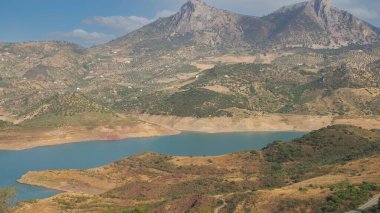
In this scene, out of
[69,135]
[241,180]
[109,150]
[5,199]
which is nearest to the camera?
[5,199]

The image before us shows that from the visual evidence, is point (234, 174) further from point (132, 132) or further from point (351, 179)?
point (132, 132)

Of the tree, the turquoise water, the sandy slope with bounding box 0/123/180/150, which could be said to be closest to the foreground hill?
the tree

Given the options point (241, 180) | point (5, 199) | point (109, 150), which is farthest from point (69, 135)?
point (5, 199)

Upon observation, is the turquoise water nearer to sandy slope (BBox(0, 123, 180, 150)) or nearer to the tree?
sandy slope (BBox(0, 123, 180, 150))

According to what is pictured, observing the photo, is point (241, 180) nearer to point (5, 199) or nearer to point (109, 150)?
point (5, 199)

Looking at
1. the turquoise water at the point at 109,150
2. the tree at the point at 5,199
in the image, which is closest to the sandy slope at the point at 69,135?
the turquoise water at the point at 109,150

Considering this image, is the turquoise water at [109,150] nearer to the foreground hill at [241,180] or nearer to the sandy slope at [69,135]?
the sandy slope at [69,135]
